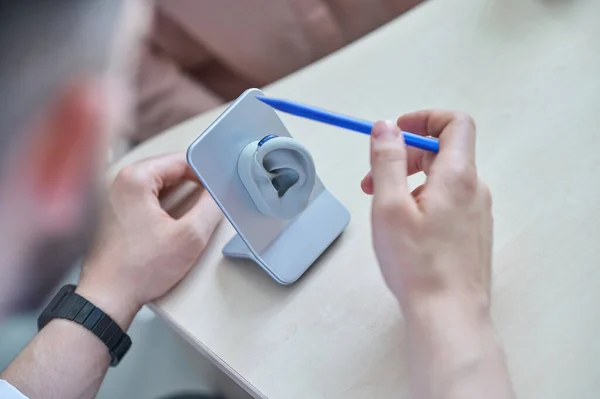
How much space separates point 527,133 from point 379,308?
0.25 meters

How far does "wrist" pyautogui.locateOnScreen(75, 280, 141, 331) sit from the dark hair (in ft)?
1.05

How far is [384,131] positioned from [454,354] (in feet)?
0.58

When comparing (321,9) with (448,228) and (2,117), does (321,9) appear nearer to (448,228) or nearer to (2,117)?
(448,228)

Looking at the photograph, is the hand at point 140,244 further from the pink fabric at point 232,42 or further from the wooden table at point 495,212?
the pink fabric at point 232,42

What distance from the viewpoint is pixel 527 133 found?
0.58 meters

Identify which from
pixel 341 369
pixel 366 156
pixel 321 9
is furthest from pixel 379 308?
pixel 321 9

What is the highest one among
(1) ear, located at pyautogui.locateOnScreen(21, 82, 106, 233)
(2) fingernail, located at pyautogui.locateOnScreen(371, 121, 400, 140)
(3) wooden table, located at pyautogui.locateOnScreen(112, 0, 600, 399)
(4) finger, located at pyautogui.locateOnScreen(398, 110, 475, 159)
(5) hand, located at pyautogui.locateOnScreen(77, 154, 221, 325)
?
(1) ear, located at pyautogui.locateOnScreen(21, 82, 106, 233)

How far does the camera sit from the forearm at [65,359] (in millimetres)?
506

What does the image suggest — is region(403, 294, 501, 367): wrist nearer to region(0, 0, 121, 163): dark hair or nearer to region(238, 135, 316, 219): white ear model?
region(238, 135, 316, 219): white ear model

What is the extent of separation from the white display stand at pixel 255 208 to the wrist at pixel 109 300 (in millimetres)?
111

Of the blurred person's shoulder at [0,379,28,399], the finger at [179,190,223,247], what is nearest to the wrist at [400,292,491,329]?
the finger at [179,190,223,247]

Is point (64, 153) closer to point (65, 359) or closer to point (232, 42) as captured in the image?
point (65, 359)

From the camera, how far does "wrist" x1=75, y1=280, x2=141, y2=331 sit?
1.76ft

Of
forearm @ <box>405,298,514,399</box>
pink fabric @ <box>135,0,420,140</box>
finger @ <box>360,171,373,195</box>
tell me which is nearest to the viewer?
forearm @ <box>405,298,514,399</box>
